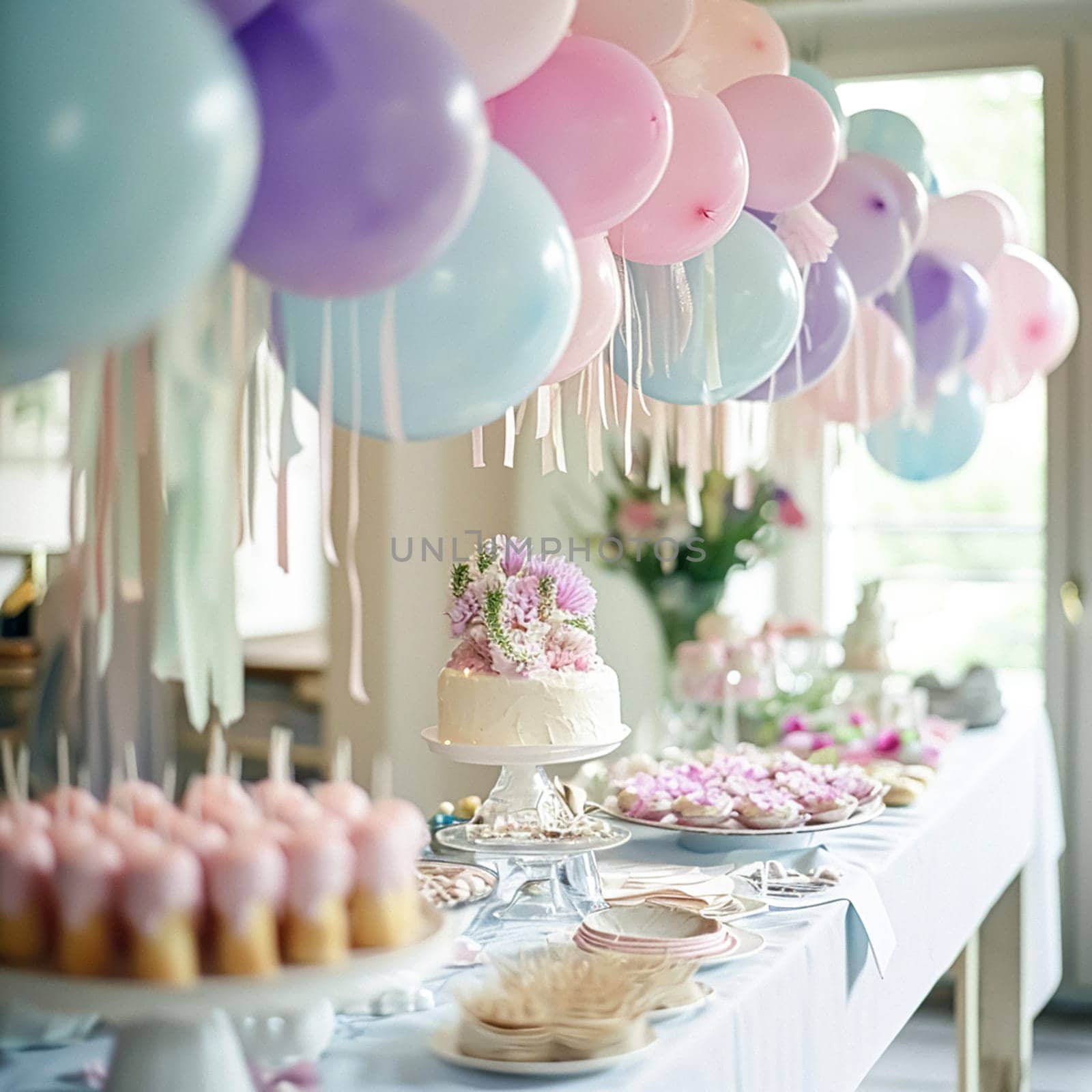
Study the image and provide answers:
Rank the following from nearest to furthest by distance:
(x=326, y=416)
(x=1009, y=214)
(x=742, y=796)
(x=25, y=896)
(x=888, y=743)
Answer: (x=25, y=896) → (x=326, y=416) → (x=742, y=796) → (x=888, y=743) → (x=1009, y=214)

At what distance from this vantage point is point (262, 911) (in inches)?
37.5

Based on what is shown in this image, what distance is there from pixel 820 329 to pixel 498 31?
1056 mm

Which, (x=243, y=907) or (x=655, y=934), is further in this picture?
(x=655, y=934)

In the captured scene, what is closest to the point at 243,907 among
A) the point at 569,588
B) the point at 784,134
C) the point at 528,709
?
the point at 528,709

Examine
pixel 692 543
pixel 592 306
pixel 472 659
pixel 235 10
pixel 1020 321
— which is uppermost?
pixel 1020 321

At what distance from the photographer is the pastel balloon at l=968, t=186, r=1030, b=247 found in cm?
286

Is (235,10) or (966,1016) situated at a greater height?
(235,10)

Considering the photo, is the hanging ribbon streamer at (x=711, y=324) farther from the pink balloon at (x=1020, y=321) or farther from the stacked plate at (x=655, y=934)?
the pink balloon at (x=1020, y=321)

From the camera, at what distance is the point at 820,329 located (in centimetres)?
224

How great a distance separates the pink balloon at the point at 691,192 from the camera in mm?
1760

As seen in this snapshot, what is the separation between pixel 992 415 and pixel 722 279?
222 centimetres

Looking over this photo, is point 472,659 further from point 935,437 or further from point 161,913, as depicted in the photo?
point 935,437

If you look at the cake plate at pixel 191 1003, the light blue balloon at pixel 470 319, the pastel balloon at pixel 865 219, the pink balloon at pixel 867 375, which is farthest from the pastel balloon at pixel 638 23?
the cake plate at pixel 191 1003

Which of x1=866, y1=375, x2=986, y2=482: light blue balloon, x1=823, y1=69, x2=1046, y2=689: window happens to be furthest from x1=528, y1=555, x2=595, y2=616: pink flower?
x1=823, y1=69, x2=1046, y2=689: window
